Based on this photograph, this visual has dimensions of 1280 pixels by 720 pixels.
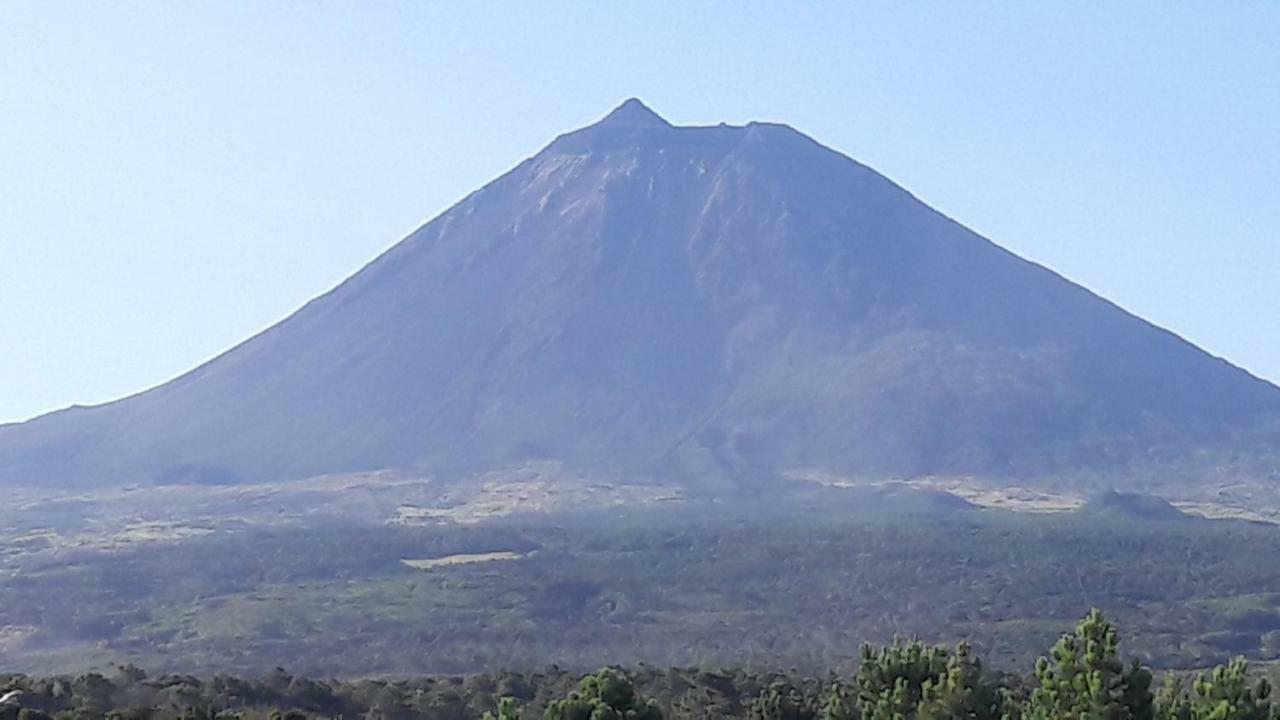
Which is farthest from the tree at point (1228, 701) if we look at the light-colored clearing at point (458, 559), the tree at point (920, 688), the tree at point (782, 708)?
the light-colored clearing at point (458, 559)

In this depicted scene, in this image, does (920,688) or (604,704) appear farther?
(920,688)

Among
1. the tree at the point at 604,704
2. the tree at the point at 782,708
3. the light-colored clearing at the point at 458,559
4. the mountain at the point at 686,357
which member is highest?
the mountain at the point at 686,357

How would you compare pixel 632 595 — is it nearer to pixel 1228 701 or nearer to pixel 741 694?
pixel 741 694

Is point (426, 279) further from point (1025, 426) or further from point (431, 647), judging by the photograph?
point (431, 647)

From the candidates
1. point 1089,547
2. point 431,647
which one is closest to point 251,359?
point 1089,547

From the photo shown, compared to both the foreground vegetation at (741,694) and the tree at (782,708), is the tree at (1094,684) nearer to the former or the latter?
the foreground vegetation at (741,694)

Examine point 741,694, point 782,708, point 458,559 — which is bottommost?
point 741,694

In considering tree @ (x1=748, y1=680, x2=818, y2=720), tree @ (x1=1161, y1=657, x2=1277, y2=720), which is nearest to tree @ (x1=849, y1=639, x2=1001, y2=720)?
tree @ (x1=1161, y1=657, x2=1277, y2=720)

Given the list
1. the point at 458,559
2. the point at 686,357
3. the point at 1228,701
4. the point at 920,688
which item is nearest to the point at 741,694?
the point at 920,688
